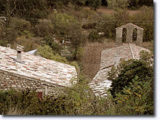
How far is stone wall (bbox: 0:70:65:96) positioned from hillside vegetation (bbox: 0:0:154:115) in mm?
1114

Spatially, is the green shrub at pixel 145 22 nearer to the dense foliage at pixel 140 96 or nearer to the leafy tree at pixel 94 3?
the leafy tree at pixel 94 3

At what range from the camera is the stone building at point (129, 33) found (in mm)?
10000

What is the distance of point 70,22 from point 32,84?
8334 millimetres

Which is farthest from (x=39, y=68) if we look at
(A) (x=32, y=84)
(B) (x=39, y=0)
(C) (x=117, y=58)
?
(C) (x=117, y=58)

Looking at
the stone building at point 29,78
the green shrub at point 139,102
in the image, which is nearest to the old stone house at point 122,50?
the stone building at point 29,78

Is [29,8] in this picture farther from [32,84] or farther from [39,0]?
[32,84]

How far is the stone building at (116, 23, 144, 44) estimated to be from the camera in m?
10.0

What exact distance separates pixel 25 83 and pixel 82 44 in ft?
26.8

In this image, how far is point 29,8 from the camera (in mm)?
9141

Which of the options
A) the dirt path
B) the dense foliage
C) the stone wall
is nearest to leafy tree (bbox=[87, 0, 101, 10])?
the dirt path

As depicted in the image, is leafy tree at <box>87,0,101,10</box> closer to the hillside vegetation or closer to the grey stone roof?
the hillside vegetation

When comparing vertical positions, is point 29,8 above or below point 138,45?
above

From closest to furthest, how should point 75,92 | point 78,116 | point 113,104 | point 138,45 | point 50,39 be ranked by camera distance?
point 78,116 < point 113,104 < point 75,92 < point 138,45 < point 50,39

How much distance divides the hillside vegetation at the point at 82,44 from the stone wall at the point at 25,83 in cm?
111
